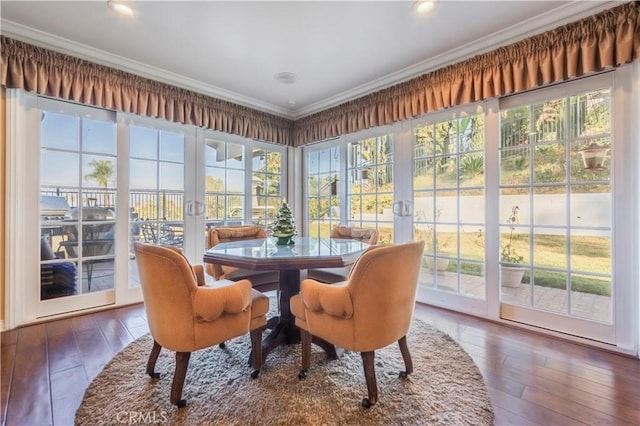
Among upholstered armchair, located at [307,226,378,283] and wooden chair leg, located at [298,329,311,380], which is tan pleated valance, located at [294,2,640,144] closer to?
upholstered armchair, located at [307,226,378,283]

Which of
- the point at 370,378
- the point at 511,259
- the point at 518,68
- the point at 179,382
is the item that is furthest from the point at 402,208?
the point at 179,382

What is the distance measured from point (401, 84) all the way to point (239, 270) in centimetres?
252

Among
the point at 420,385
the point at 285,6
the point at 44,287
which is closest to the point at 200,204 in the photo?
the point at 44,287

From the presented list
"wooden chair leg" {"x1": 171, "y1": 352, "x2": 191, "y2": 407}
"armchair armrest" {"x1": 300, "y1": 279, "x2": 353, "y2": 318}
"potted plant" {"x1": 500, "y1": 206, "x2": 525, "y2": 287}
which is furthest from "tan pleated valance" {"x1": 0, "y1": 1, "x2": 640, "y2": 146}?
"wooden chair leg" {"x1": 171, "y1": 352, "x2": 191, "y2": 407}

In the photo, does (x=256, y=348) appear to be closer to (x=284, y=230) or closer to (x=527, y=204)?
(x=284, y=230)

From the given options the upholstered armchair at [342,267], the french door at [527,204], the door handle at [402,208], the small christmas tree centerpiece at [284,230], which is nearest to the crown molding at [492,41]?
the french door at [527,204]

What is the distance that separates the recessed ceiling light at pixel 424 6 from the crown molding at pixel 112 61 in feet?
7.68

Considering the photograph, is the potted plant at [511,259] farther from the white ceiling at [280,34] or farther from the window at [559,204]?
the white ceiling at [280,34]

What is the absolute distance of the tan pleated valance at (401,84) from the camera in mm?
1957

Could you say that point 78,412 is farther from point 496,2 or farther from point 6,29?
point 496,2

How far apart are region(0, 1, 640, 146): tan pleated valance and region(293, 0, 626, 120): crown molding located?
2.1 inches

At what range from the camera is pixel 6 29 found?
222 cm

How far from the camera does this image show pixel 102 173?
2836 mm

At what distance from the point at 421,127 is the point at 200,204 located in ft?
8.87
